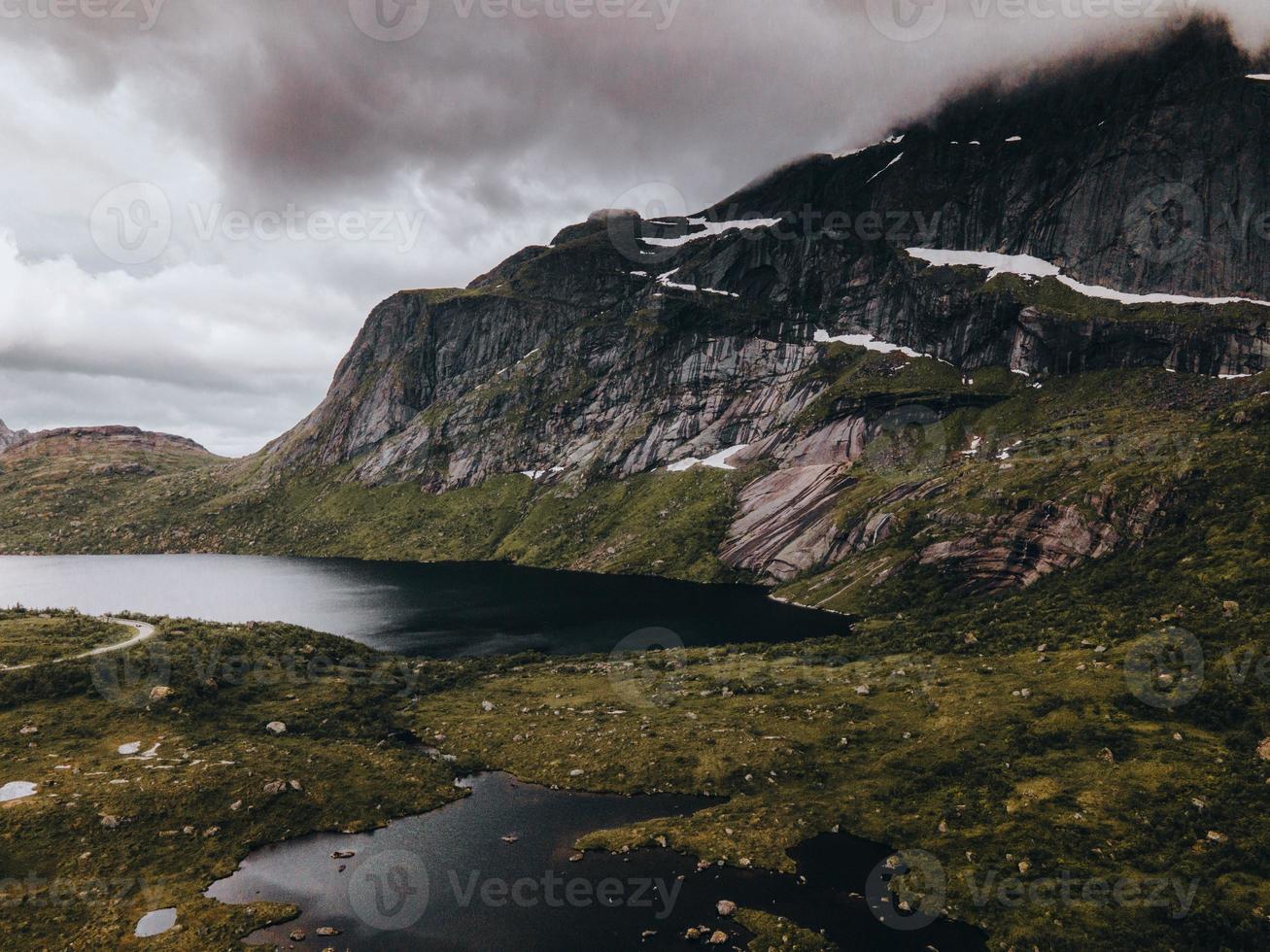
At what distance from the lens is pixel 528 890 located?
37.4 metres

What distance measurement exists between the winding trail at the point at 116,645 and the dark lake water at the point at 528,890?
111 feet

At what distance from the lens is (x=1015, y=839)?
129ft

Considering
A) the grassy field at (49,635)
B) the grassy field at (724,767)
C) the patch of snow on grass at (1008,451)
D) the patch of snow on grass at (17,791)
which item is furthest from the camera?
the patch of snow on grass at (1008,451)

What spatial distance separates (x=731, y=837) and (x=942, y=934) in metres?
13.5

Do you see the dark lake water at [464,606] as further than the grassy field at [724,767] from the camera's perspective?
Yes

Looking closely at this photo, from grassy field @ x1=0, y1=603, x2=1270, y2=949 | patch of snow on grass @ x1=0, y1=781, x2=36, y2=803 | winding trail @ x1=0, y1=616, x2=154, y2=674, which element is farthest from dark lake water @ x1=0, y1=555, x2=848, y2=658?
patch of snow on grass @ x1=0, y1=781, x2=36, y2=803

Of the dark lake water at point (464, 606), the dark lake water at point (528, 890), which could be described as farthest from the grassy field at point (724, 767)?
the dark lake water at point (464, 606)

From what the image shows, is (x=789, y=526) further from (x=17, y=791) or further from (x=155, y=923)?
(x=17, y=791)

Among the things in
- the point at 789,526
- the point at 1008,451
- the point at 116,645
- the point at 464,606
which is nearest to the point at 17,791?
the point at 116,645

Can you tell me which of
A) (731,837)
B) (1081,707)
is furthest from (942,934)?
(1081,707)

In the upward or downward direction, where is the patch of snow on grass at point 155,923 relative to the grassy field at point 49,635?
downward

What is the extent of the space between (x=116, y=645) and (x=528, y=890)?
53.7 meters

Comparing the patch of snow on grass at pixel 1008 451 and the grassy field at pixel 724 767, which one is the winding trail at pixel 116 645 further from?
the patch of snow on grass at pixel 1008 451

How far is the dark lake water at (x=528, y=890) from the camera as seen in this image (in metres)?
33.2
